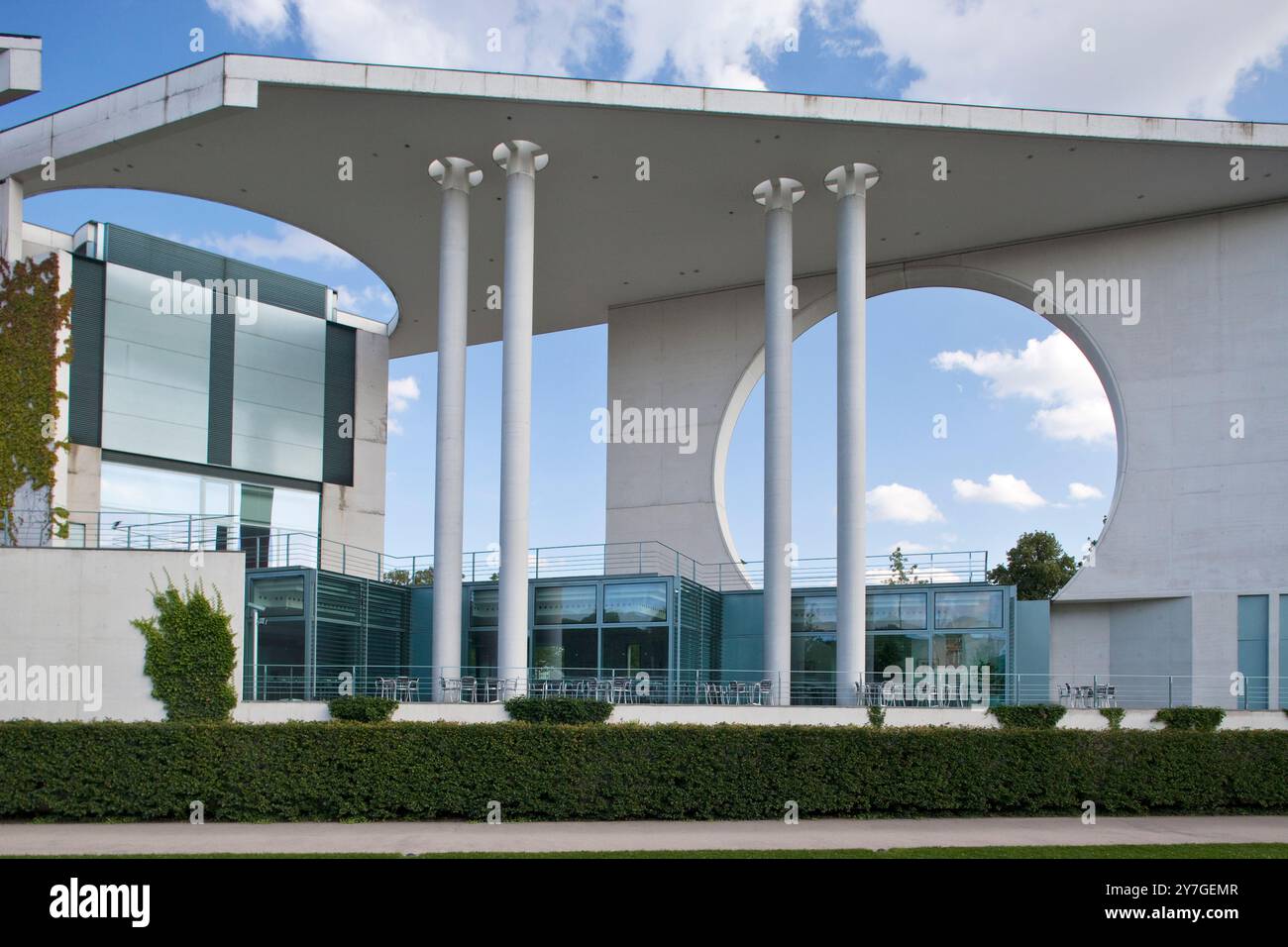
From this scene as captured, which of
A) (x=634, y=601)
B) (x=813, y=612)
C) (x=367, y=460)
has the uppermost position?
(x=367, y=460)

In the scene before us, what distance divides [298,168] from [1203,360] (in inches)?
707

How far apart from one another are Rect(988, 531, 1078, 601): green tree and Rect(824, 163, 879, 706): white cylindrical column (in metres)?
26.6

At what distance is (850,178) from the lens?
75.7ft

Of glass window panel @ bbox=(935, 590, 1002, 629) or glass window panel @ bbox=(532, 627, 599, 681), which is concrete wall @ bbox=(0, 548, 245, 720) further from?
glass window panel @ bbox=(935, 590, 1002, 629)

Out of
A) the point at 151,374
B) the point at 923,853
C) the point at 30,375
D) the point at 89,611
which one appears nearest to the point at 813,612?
the point at 923,853

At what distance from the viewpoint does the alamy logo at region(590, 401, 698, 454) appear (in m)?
30.0

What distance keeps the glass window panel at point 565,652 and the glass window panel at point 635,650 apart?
0.30 meters

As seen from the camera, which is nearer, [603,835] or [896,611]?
[603,835]

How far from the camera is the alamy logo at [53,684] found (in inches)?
668

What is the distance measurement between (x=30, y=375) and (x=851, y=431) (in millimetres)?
15314

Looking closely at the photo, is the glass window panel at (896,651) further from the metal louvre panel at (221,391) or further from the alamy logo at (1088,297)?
the metal louvre panel at (221,391)

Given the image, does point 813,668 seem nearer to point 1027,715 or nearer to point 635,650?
point 635,650

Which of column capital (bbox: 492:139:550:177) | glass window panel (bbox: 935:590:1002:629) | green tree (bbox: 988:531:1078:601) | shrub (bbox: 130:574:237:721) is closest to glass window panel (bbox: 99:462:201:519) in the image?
shrub (bbox: 130:574:237:721)
